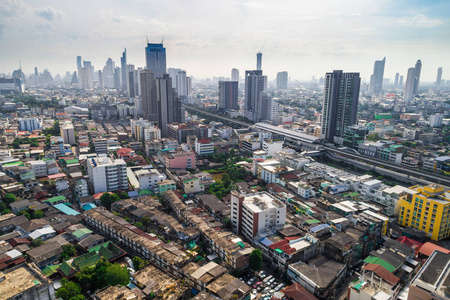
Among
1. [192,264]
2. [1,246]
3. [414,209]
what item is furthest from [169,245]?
[414,209]

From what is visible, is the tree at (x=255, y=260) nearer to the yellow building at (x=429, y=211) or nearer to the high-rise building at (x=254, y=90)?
the yellow building at (x=429, y=211)

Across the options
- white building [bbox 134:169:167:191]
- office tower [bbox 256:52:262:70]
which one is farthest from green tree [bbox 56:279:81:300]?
office tower [bbox 256:52:262:70]

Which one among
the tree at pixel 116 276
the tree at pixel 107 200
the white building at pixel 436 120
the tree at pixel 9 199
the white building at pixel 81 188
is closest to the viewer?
the tree at pixel 116 276

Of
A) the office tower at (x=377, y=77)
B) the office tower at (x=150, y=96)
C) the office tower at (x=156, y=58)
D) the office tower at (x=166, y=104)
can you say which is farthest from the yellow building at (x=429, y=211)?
the office tower at (x=377, y=77)

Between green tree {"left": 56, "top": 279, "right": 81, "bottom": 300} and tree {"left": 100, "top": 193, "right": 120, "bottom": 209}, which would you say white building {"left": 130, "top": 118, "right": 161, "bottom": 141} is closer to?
tree {"left": 100, "top": 193, "right": 120, "bottom": 209}

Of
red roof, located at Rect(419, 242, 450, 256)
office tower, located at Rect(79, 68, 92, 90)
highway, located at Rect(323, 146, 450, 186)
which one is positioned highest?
office tower, located at Rect(79, 68, 92, 90)

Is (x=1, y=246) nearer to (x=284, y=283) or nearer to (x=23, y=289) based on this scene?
(x=23, y=289)

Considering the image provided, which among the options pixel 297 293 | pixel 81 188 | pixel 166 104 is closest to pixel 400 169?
pixel 297 293

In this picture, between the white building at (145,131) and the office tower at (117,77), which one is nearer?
the white building at (145,131)

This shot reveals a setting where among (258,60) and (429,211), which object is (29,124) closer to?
(429,211)
